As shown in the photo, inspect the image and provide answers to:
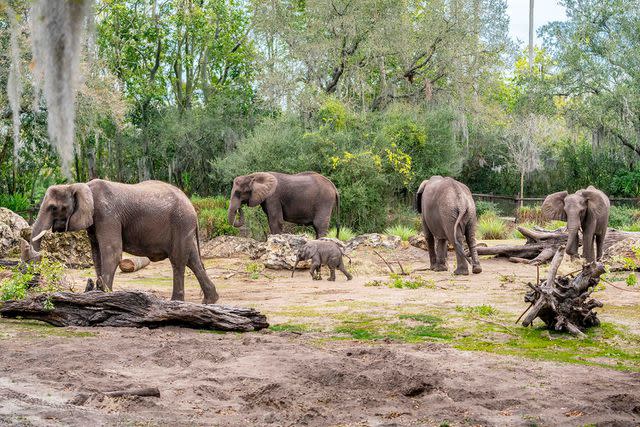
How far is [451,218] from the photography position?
16.3 metres

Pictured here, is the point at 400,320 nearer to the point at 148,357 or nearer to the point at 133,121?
the point at 148,357

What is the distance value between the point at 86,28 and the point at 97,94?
24.7 m

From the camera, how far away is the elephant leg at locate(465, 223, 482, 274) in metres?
16.2

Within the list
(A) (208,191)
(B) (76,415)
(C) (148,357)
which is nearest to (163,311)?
(C) (148,357)

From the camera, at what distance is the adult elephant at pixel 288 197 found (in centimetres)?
2039

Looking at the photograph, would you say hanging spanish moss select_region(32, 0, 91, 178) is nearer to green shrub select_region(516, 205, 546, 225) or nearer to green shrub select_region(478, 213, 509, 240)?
green shrub select_region(478, 213, 509, 240)

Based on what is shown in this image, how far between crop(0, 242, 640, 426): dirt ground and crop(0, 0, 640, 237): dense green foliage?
49.2ft

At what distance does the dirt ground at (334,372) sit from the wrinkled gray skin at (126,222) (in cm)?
171

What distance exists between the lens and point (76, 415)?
5.57 metres

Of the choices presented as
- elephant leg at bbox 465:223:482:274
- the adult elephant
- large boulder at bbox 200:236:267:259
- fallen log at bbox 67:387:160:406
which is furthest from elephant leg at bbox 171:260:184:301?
the adult elephant

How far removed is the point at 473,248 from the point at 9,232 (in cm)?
963

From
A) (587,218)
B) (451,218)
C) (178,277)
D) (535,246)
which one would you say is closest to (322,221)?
(535,246)

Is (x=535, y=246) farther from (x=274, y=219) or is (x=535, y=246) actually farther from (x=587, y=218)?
(x=274, y=219)

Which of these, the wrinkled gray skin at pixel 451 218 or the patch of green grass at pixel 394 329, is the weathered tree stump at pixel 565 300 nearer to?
the patch of green grass at pixel 394 329
